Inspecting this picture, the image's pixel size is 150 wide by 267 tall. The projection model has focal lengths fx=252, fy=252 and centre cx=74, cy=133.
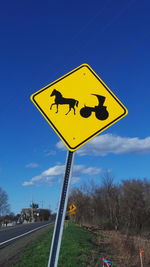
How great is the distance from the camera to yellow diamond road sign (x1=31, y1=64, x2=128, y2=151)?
9.07 ft

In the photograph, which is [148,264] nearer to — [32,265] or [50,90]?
[32,265]

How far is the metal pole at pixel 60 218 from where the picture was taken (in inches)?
90.8

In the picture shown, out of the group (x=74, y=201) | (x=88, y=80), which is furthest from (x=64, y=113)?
(x=74, y=201)

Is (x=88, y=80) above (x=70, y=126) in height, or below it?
above

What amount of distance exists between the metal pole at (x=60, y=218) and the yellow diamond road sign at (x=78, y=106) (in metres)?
0.21

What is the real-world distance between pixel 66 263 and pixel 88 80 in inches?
297

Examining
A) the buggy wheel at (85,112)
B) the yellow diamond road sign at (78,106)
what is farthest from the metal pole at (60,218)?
the buggy wheel at (85,112)

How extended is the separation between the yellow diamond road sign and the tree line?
44.1 meters

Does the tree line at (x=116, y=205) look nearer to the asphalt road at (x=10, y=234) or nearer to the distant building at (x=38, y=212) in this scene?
the asphalt road at (x=10, y=234)

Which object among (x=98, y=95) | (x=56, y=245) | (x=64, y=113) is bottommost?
(x=56, y=245)

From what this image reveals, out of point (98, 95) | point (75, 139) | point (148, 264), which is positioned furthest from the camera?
point (148, 264)

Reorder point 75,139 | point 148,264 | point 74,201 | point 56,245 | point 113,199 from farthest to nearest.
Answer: point 74,201 < point 113,199 < point 148,264 < point 75,139 < point 56,245

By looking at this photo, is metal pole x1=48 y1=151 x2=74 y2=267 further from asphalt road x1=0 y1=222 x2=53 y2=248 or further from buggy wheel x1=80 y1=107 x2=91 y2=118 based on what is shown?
asphalt road x1=0 y1=222 x2=53 y2=248

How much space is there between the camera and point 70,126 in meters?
2.77
